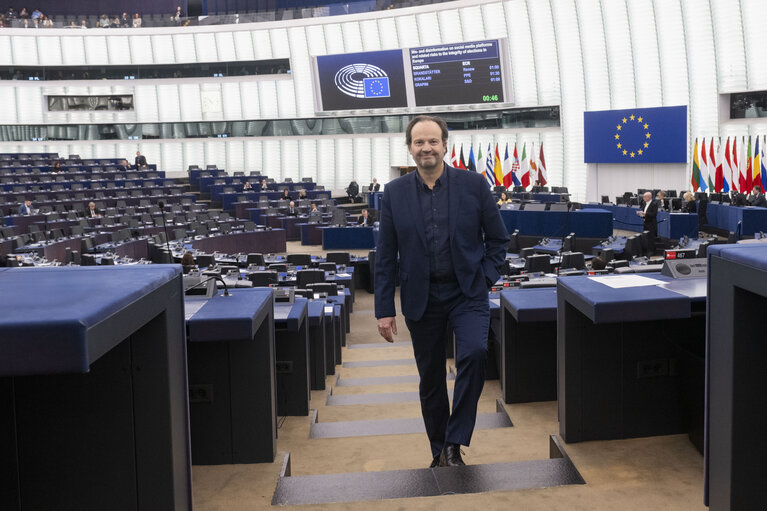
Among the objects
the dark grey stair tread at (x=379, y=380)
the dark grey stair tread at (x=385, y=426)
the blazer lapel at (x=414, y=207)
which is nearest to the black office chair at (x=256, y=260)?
the dark grey stair tread at (x=379, y=380)

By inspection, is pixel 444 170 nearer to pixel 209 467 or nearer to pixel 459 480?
pixel 459 480

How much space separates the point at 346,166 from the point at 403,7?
261 inches

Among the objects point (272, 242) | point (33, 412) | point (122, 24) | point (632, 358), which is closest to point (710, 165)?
point (272, 242)

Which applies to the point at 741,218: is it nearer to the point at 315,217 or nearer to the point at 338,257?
the point at 338,257

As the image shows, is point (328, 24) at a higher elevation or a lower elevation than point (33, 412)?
higher

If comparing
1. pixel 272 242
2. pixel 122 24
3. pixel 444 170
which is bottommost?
pixel 272 242

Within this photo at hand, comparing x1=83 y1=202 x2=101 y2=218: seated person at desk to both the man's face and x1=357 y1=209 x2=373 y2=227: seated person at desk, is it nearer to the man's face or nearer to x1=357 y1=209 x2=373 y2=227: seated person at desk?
x1=357 y1=209 x2=373 y2=227: seated person at desk

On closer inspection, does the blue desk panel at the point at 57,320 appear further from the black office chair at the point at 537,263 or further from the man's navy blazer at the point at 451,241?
the black office chair at the point at 537,263

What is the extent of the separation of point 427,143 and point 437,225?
0.33 m

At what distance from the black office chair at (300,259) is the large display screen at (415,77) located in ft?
45.9

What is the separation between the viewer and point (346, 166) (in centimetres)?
3055

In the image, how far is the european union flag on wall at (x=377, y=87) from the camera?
87.9 feet

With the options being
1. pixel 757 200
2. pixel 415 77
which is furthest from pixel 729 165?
pixel 415 77

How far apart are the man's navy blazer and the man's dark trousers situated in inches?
2.3
